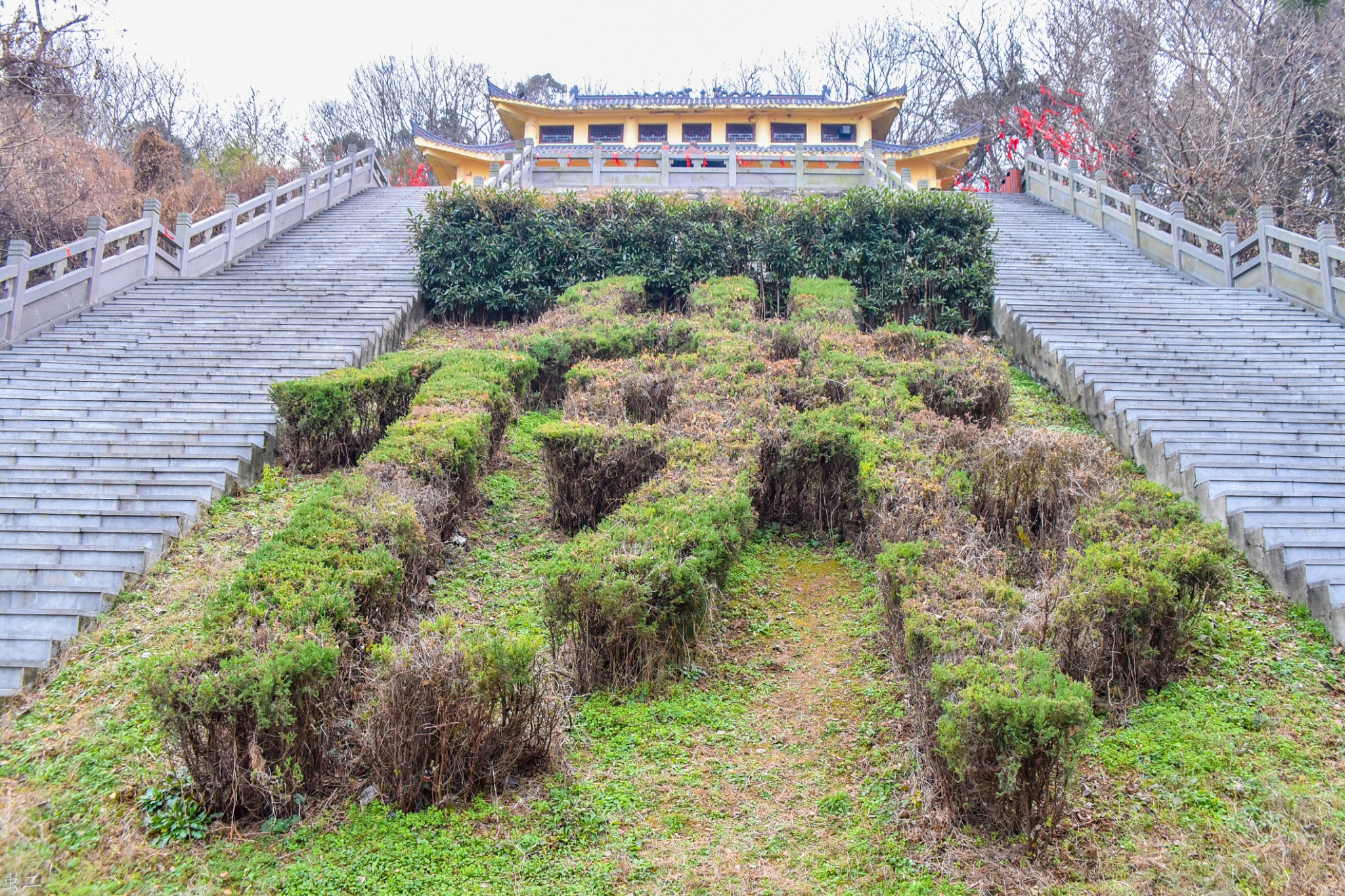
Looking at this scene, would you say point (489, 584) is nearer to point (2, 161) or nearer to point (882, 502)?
point (882, 502)

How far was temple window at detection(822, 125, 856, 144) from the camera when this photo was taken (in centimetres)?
2744

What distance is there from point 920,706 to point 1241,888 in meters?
1.52

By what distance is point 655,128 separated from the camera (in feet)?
92.2

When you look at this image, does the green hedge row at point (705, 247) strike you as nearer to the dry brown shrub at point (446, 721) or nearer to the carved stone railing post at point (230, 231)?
the carved stone railing post at point (230, 231)

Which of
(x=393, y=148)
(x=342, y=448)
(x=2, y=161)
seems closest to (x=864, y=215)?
(x=342, y=448)

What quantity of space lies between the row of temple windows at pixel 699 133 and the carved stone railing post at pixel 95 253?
1671 centimetres

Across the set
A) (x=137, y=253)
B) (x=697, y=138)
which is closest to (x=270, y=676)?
(x=137, y=253)

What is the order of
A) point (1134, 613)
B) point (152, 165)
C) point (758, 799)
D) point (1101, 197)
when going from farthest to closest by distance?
point (152, 165) < point (1101, 197) < point (1134, 613) < point (758, 799)

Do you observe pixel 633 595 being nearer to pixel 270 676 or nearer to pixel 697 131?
pixel 270 676

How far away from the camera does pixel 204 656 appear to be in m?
4.49

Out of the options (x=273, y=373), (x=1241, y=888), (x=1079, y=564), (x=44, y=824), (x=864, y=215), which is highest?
(x=864, y=215)

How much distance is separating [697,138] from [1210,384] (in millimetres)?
20528

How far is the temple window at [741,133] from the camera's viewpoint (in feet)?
90.6

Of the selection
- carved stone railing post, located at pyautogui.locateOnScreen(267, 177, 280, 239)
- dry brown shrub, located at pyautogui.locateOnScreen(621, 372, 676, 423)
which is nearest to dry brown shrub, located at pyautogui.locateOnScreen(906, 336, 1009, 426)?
dry brown shrub, located at pyautogui.locateOnScreen(621, 372, 676, 423)
